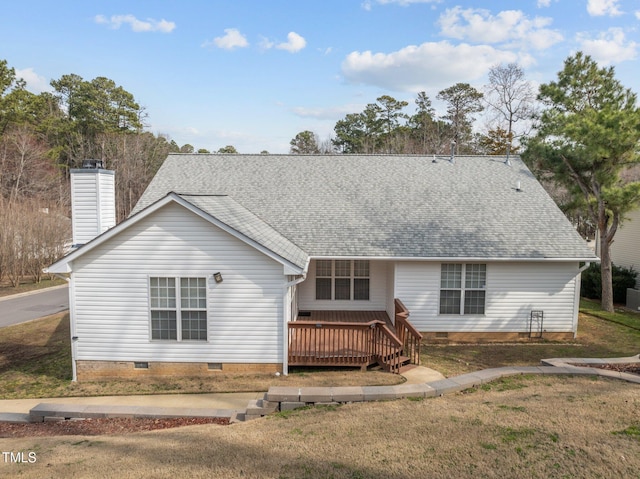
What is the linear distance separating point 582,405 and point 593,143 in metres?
11.9

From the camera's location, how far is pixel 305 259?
12617 millimetres

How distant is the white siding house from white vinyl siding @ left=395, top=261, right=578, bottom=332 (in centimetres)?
4

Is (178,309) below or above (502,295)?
above

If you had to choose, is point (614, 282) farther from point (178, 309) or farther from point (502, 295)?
point (178, 309)

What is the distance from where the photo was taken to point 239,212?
42.5 feet

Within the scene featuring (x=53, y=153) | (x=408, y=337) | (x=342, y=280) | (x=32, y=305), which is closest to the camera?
(x=408, y=337)

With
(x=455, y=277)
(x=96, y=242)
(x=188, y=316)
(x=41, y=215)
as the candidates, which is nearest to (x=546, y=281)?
(x=455, y=277)

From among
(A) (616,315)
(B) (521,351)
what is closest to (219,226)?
(B) (521,351)

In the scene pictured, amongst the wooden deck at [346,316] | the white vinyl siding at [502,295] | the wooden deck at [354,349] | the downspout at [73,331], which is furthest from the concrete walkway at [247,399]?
the wooden deck at [346,316]

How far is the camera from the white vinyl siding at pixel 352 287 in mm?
15195

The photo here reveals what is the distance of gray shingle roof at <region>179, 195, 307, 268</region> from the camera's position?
35.2 feet

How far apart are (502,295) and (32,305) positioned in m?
21.0

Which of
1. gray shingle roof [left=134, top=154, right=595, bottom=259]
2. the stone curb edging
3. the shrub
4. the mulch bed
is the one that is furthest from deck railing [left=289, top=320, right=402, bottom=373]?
the shrub

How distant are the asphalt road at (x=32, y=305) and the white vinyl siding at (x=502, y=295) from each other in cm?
1567
